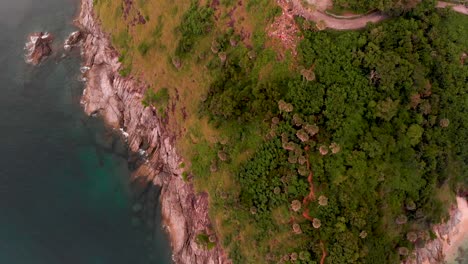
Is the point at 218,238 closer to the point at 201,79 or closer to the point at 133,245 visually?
the point at 133,245

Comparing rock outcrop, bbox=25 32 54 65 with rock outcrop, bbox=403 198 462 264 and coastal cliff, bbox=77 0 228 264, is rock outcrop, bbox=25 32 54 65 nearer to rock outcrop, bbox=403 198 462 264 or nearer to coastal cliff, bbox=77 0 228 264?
coastal cliff, bbox=77 0 228 264

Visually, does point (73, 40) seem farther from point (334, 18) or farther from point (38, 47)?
point (334, 18)

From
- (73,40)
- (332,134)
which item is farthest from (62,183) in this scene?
(332,134)

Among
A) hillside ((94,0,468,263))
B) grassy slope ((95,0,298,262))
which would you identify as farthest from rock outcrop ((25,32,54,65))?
hillside ((94,0,468,263))

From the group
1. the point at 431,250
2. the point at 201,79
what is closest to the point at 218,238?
the point at 201,79

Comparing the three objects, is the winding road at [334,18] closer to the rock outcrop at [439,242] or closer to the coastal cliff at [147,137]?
the coastal cliff at [147,137]

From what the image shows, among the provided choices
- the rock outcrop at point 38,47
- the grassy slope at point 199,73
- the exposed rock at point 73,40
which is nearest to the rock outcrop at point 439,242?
the grassy slope at point 199,73
